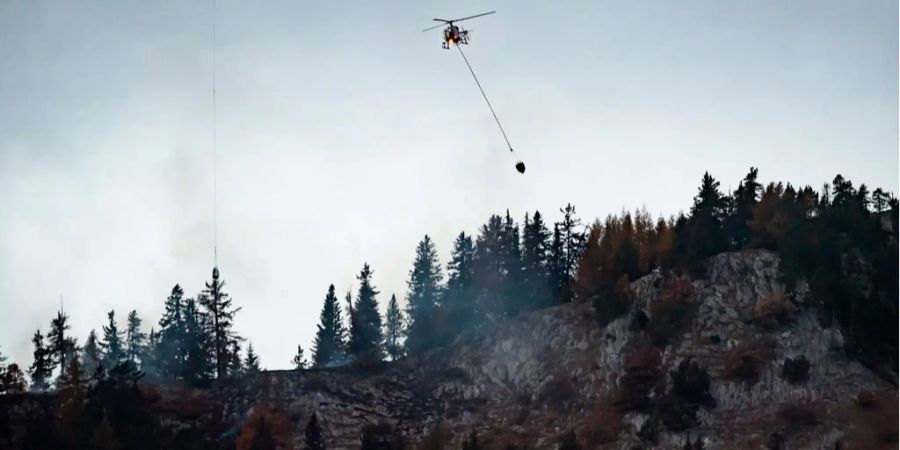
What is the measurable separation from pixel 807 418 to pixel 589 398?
2148cm

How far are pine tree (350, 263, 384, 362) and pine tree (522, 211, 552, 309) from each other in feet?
63.6

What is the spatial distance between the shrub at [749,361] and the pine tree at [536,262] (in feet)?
90.9

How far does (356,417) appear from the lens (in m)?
104

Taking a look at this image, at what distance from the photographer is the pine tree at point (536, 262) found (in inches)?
4774

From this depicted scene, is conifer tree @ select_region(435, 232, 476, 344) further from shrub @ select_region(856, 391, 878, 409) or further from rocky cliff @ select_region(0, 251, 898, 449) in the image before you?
shrub @ select_region(856, 391, 878, 409)

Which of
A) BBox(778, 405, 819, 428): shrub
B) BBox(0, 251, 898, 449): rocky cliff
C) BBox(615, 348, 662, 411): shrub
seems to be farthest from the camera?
BBox(615, 348, 662, 411): shrub

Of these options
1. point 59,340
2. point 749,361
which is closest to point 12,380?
point 59,340

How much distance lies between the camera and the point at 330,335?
Result: 136750mm

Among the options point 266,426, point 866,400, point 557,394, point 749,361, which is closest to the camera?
point 866,400

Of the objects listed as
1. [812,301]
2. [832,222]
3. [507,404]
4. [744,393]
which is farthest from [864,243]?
[507,404]

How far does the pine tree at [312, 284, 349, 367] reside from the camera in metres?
134

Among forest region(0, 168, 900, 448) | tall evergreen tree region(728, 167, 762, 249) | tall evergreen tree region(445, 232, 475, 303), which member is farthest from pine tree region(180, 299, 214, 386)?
tall evergreen tree region(728, 167, 762, 249)

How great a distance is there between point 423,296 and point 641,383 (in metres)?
44.0

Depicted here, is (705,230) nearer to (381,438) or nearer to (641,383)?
(641,383)
